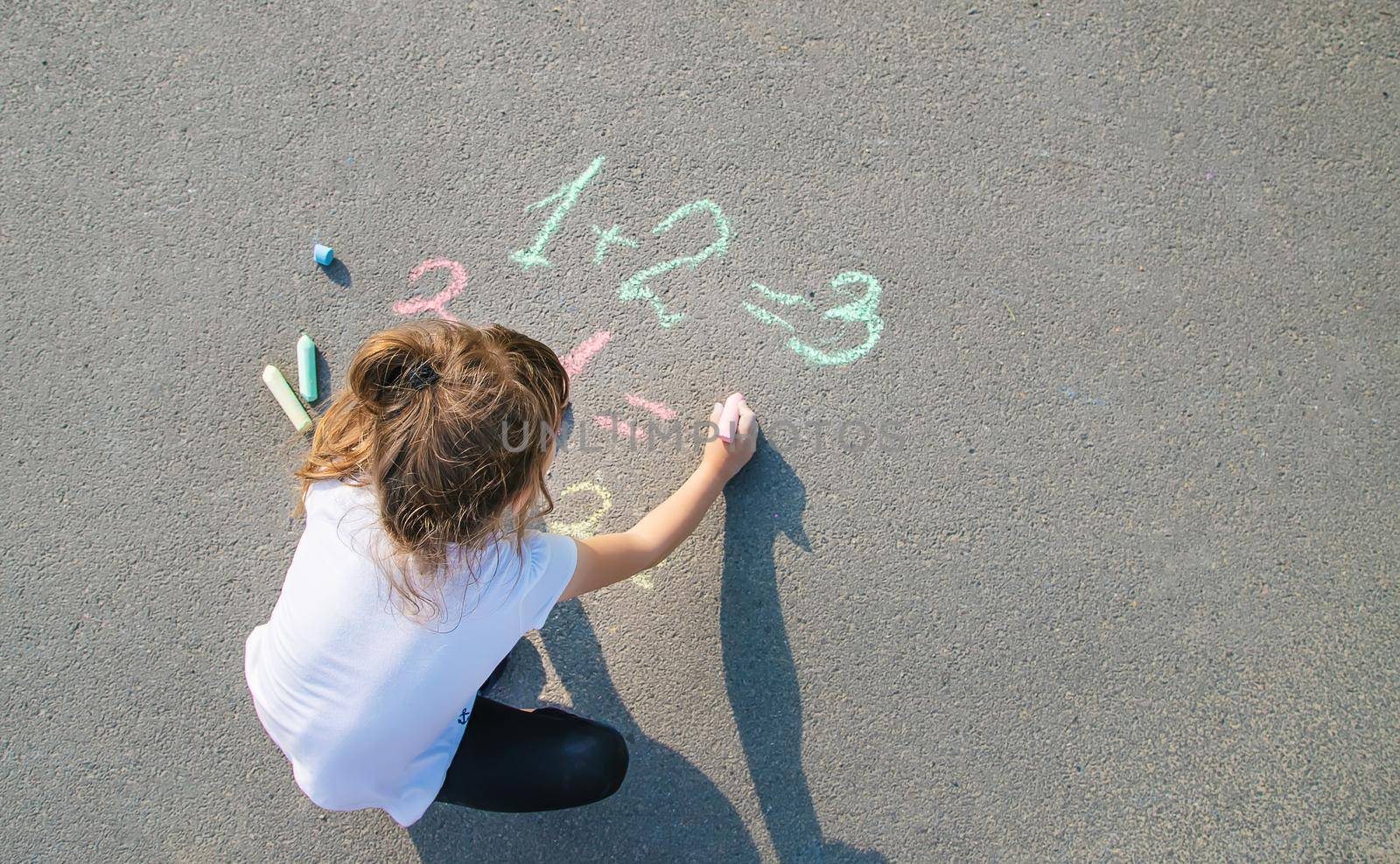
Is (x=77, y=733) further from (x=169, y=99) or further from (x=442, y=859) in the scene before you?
(x=169, y=99)

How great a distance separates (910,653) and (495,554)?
4.31 feet

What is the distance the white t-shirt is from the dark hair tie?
0.28m

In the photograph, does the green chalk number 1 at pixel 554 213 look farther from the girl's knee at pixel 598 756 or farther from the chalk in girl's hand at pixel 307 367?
the girl's knee at pixel 598 756

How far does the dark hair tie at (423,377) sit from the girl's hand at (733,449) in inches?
38.1

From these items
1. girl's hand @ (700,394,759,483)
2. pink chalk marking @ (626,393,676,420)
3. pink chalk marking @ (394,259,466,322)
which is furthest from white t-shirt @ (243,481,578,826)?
pink chalk marking @ (394,259,466,322)

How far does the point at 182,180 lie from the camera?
2629mm

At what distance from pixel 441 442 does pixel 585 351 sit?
1053 mm

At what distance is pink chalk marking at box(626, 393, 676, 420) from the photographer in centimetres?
251

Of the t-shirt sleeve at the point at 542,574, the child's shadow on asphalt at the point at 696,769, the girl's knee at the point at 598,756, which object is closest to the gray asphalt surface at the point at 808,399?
the child's shadow on asphalt at the point at 696,769

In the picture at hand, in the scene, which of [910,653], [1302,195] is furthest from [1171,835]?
[1302,195]

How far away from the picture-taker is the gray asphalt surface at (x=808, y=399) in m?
2.40

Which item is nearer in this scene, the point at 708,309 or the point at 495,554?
the point at 495,554

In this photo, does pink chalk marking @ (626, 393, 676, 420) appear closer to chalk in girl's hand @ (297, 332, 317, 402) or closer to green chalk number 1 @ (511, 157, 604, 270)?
green chalk number 1 @ (511, 157, 604, 270)

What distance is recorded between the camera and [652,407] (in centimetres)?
252
